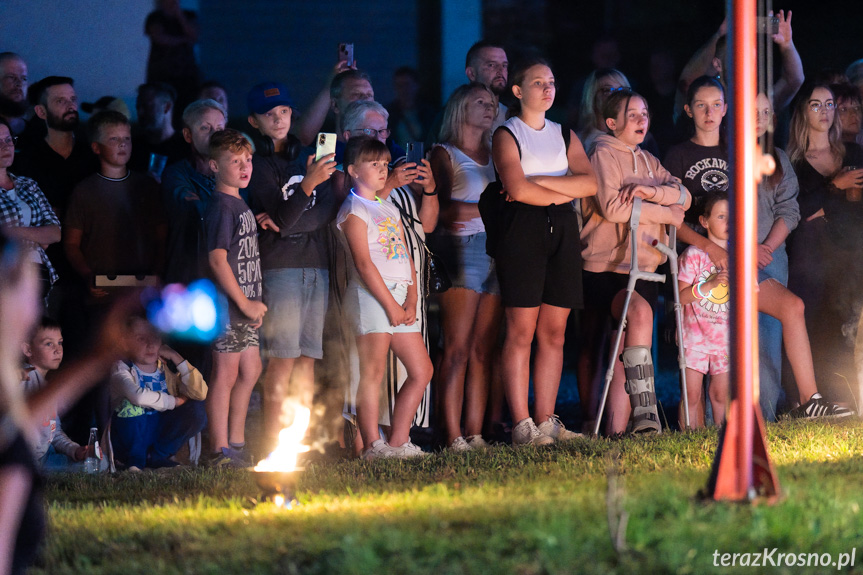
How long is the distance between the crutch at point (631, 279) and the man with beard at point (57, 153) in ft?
12.7

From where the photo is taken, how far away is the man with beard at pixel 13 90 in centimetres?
784

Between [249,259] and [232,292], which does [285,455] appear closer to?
[232,292]

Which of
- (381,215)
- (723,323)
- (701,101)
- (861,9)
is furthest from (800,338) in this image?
(861,9)

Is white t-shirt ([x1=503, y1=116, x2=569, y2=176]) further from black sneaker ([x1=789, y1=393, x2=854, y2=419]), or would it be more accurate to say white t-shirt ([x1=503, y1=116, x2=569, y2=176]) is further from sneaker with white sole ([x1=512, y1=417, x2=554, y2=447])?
black sneaker ([x1=789, y1=393, x2=854, y2=419])

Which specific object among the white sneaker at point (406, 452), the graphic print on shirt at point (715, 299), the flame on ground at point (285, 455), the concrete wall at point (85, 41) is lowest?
the white sneaker at point (406, 452)

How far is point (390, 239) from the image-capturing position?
6.92 meters

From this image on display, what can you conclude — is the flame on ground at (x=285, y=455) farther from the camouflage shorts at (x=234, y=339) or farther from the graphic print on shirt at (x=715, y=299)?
the graphic print on shirt at (x=715, y=299)

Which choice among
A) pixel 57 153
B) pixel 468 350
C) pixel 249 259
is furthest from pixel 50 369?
pixel 468 350

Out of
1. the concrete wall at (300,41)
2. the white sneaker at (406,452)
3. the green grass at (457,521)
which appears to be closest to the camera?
the green grass at (457,521)

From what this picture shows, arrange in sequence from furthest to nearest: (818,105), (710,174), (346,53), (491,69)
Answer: (346,53)
(818,105)
(491,69)
(710,174)

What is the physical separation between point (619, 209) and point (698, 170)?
A: 998mm

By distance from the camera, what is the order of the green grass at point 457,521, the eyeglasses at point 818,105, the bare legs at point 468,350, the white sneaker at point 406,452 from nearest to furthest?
the green grass at point 457,521, the white sneaker at point 406,452, the bare legs at point 468,350, the eyeglasses at point 818,105

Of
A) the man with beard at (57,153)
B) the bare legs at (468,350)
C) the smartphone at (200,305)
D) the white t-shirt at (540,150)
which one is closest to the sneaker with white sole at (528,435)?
the bare legs at (468,350)

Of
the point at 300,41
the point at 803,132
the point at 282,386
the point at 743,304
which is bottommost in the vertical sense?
the point at 282,386
